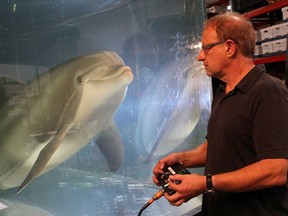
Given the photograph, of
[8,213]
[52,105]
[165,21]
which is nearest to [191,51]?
[165,21]

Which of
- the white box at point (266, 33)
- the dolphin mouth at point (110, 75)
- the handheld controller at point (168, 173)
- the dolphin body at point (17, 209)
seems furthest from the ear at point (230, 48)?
the white box at point (266, 33)

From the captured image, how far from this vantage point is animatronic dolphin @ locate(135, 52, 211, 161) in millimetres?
1780

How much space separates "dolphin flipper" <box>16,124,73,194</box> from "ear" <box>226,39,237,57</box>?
0.71 meters

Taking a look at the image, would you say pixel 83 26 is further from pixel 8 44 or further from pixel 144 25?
pixel 144 25

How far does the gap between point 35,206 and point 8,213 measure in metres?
0.12

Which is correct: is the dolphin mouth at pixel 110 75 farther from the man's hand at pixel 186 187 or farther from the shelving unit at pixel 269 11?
the shelving unit at pixel 269 11

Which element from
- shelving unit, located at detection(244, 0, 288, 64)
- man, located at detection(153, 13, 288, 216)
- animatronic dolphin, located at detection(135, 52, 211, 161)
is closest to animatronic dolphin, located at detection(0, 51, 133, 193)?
animatronic dolphin, located at detection(135, 52, 211, 161)

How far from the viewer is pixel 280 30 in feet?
8.93

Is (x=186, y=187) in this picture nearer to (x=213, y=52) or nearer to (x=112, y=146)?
(x=213, y=52)

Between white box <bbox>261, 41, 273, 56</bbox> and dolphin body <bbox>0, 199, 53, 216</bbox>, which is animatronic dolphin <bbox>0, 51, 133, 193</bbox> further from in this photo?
white box <bbox>261, 41, 273, 56</bbox>

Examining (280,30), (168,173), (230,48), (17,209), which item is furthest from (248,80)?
(280,30)

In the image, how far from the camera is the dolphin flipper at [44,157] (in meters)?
1.24

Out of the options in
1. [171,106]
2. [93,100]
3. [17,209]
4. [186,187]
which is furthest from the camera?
[171,106]

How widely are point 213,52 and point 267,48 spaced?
6.74 feet
